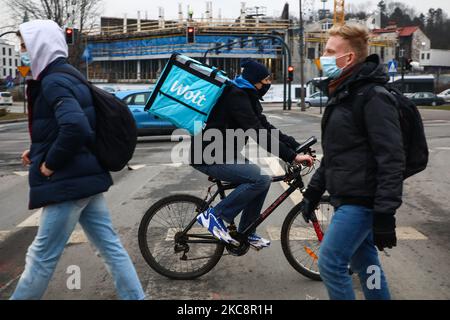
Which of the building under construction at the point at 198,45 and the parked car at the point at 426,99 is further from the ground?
the building under construction at the point at 198,45

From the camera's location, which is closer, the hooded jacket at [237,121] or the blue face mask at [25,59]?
the blue face mask at [25,59]

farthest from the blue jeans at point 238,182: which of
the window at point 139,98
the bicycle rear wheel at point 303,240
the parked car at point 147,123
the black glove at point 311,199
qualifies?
the window at point 139,98

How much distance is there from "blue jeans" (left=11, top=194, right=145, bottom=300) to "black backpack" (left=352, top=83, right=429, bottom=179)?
5.19ft

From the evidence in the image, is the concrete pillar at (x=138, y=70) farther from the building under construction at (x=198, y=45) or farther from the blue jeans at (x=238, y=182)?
the blue jeans at (x=238, y=182)

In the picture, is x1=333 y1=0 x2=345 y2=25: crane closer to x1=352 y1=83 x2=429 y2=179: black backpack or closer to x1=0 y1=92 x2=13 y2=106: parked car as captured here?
x1=0 y1=92 x2=13 y2=106: parked car

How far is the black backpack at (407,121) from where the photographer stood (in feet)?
9.53

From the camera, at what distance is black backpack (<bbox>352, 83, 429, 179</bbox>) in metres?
2.90

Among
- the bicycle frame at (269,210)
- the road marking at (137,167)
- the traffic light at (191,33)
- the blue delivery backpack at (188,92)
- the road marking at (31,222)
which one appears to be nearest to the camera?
the blue delivery backpack at (188,92)

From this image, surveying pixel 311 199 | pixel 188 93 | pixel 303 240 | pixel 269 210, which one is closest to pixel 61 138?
pixel 188 93

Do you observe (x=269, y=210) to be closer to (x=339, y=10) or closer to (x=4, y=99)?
(x=4, y=99)

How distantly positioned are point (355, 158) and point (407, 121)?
35 centimetres
